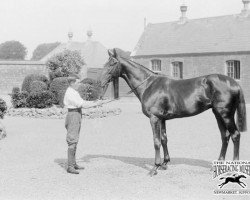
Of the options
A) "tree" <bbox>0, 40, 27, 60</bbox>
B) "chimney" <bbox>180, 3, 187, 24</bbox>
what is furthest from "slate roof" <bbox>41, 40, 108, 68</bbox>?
"tree" <bbox>0, 40, 27, 60</bbox>

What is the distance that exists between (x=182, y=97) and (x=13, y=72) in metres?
30.6

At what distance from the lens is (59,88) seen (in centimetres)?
2048

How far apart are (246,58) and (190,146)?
21931 mm

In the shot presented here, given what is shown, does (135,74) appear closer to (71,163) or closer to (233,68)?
(71,163)

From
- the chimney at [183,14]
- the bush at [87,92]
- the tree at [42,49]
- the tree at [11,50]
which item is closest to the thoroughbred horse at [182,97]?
the bush at [87,92]

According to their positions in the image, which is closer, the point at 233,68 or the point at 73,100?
the point at 73,100

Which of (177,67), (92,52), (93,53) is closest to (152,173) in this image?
(177,67)

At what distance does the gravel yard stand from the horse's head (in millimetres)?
1820

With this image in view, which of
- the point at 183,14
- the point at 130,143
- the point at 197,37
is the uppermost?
the point at 183,14

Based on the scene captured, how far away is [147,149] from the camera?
10.2m

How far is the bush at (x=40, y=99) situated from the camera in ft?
61.7

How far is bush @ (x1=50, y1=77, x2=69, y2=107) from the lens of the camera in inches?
802

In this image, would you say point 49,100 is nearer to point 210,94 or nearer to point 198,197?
point 210,94

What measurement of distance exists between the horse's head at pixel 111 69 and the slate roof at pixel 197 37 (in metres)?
24.8
